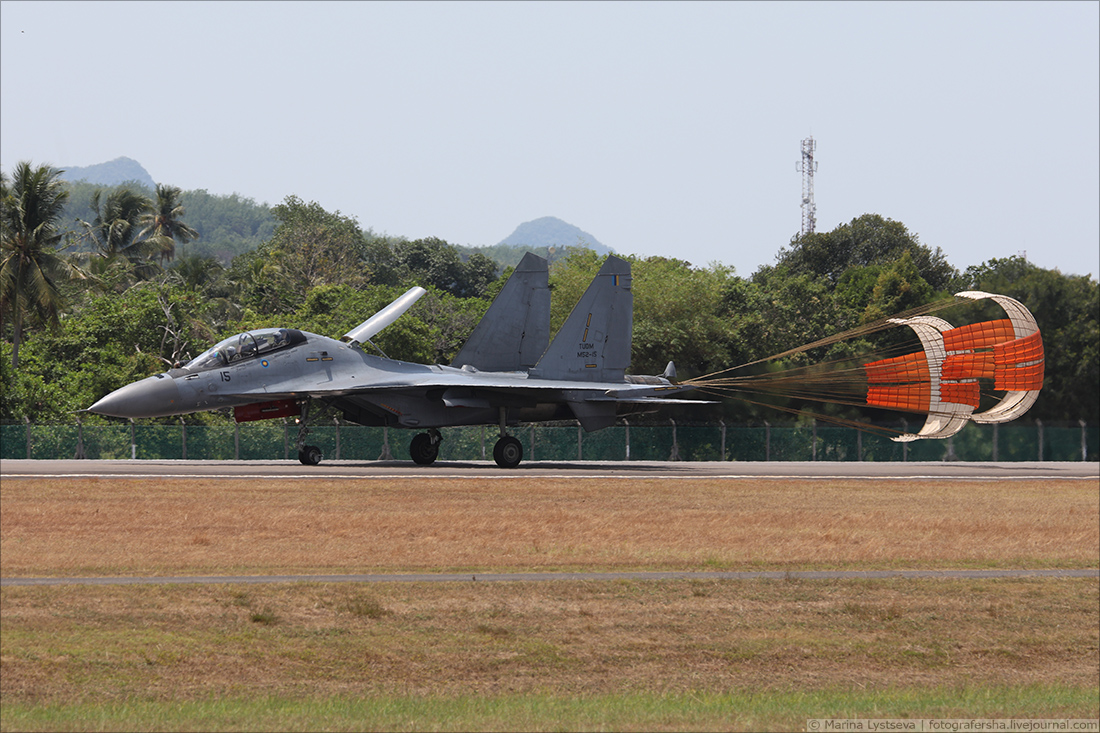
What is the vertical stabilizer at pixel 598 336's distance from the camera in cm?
3738

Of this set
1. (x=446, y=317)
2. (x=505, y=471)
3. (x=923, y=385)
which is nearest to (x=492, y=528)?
(x=505, y=471)

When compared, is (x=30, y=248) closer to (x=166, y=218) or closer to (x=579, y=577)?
(x=579, y=577)

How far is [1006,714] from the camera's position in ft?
50.9

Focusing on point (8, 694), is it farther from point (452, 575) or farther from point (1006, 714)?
point (1006, 714)

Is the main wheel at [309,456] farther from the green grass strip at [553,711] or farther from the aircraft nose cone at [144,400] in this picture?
the green grass strip at [553,711]

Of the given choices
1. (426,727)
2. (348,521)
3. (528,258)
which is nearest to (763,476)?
(528,258)

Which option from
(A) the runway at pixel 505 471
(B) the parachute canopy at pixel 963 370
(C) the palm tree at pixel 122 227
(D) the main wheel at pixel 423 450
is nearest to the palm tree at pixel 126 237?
(C) the palm tree at pixel 122 227

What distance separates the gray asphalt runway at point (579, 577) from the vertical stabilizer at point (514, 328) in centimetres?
1821

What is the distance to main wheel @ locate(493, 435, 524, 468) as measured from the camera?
36.2 meters

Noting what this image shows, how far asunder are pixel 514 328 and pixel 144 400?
12.6m

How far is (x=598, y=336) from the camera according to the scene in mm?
37875

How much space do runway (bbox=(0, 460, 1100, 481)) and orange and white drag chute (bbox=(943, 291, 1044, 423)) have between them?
291cm

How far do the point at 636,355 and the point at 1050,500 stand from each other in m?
27.4

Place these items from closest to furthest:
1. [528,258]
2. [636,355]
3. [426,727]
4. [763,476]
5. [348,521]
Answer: [426,727]
[348,521]
[763,476]
[528,258]
[636,355]
